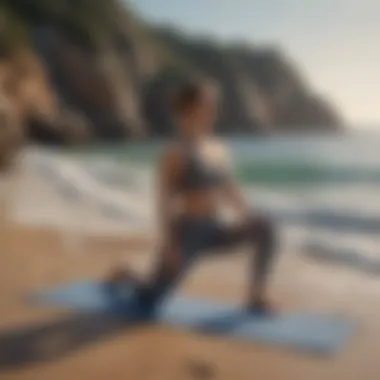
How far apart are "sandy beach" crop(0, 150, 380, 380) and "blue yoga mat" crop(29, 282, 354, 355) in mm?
16

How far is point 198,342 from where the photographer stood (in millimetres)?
1309

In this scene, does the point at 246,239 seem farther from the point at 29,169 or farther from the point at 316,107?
the point at 29,169

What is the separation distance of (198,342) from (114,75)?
1.86 ft

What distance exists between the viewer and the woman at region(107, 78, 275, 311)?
1.33 meters

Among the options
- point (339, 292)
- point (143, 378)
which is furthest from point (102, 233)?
point (339, 292)

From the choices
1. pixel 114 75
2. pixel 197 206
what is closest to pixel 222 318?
pixel 197 206

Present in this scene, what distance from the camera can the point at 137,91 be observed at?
1.48 metres

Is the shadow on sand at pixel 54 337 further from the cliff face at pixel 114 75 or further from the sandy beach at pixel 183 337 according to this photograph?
the cliff face at pixel 114 75

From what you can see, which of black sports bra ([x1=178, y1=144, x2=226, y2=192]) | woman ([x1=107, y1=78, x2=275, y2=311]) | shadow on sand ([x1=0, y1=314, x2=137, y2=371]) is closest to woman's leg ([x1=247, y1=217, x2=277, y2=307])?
woman ([x1=107, y1=78, x2=275, y2=311])

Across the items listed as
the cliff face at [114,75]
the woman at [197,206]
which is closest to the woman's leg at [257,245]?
the woman at [197,206]

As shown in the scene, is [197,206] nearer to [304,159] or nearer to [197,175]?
[197,175]

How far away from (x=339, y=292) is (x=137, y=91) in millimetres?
562

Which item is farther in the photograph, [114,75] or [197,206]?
[114,75]

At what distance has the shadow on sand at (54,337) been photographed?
4.31 feet
